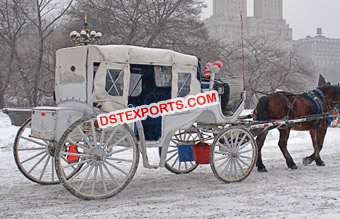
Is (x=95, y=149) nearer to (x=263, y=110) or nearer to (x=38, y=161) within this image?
(x=38, y=161)

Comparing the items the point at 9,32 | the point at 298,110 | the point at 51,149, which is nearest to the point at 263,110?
the point at 298,110

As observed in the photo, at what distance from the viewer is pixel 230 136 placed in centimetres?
800

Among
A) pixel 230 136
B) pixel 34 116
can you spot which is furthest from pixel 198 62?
pixel 34 116

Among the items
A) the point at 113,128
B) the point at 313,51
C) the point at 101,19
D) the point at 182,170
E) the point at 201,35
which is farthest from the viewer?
the point at 313,51

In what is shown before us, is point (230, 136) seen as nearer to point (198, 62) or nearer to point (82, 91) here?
point (198, 62)

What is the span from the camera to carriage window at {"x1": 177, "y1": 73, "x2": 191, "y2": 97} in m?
7.77

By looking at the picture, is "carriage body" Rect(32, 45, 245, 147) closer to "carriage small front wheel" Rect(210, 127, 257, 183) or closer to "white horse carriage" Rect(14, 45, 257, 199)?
"white horse carriage" Rect(14, 45, 257, 199)

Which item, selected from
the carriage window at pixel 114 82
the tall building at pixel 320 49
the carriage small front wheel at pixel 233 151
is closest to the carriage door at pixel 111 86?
the carriage window at pixel 114 82

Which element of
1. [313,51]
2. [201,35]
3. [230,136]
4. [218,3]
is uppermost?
[218,3]

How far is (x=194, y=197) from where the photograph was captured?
6832mm

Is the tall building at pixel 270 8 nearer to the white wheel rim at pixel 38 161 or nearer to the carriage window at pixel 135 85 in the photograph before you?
the white wheel rim at pixel 38 161

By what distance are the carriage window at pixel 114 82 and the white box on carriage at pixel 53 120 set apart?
56 centimetres

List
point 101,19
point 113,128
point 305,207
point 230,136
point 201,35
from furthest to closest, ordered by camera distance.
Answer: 1. point 201,35
2. point 101,19
3. point 230,136
4. point 113,128
5. point 305,207

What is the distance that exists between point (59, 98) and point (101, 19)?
22056mm
